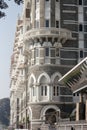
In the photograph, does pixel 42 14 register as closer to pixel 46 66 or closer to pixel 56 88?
pixel 46 66

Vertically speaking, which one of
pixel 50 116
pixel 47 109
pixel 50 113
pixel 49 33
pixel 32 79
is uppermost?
pixel 49 33

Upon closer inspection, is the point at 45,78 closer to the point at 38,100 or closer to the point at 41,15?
the point at 38,100

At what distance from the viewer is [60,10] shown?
201ft

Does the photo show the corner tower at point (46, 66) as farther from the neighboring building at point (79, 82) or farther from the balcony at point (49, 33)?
the neighboring building at point (79, 82)

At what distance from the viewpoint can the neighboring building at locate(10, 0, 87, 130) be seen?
58.4 metres

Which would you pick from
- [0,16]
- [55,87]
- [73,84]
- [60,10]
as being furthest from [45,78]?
[0,16]

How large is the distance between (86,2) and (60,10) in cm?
409

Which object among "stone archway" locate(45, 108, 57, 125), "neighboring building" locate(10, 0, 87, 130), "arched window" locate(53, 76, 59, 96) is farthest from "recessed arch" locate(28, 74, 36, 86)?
"stone archway" locate(45, 108, 57, 125)

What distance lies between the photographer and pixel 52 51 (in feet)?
195

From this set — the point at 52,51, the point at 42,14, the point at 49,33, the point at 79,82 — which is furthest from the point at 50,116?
the point at 42,14

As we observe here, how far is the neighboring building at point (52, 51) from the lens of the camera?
58375 millimetres

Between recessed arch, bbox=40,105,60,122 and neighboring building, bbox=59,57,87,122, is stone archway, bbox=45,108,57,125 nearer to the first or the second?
recessed arch, bbox=40,105,60,122

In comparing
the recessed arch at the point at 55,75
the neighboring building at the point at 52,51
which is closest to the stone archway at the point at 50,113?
the neighboring building at the point at 52,51

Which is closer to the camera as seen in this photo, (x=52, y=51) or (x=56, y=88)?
(x=56, y=88)
